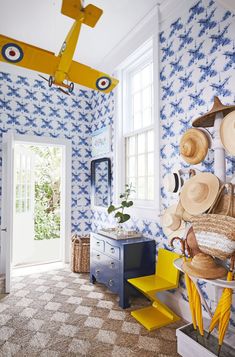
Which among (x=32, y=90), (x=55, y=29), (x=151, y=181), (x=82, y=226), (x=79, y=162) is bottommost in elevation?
(x=82, y=226)

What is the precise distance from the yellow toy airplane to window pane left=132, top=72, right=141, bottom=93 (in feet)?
4.13

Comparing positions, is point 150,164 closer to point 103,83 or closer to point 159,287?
point 103,83

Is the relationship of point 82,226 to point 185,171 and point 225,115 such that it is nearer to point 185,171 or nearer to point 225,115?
point 185,171

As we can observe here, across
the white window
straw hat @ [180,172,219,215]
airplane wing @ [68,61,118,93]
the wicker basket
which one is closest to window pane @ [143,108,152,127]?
the white window

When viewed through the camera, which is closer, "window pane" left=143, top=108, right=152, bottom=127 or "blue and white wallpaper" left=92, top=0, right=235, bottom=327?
"blue and white wallpaper" left=92, top=0, right=235, bottom=327

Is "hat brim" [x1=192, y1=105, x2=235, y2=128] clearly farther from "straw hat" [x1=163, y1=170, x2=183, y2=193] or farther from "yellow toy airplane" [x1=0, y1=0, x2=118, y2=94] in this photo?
"yellow toy airplane" [x1=0, y1=0, x2=118, y2=94]

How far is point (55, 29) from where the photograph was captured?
321cm

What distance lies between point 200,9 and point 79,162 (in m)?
2.96

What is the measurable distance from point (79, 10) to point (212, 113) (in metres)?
1.17

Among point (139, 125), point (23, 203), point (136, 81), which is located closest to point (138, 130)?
point (139, 125)

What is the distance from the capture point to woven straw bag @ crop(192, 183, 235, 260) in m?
1.51

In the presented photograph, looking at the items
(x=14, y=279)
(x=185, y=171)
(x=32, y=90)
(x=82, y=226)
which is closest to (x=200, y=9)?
(x=185, y=171)

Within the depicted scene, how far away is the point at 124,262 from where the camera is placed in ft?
8.77

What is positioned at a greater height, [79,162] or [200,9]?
[200,9]
